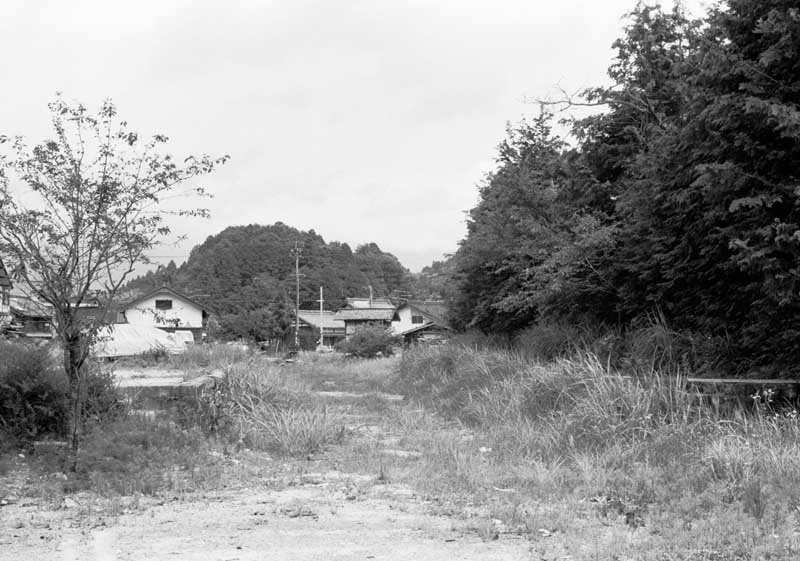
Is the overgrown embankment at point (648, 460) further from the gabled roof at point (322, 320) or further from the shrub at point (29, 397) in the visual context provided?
the gabled roof at point (322, 320)

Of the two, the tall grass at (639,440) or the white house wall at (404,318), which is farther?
the white house wall at (404,318)

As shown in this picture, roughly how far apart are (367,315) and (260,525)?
238 ft

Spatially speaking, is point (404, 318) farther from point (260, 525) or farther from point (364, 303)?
point (260, 525)

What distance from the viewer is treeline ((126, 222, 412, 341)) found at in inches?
2881

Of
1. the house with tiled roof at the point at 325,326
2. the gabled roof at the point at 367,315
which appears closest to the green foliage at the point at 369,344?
the gabled roof at the point at 367,315

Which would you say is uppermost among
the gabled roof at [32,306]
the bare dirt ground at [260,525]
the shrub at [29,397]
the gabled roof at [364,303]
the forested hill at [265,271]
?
the forested hill at [265,271]

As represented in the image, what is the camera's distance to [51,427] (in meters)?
10.1

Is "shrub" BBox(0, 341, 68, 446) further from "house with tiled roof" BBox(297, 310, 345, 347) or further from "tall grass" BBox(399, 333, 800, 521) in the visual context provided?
"house with tiled roof" BBox(297, 310, 345, 347)

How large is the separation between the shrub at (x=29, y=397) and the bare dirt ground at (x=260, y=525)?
1396 millimetres

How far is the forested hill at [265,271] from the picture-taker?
8406 centimetres

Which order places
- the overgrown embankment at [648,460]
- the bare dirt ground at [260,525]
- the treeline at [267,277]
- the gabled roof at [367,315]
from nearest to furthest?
1. the bare dirt ground at [260,525]
2. the overgrown embankment at [648,460]
3. the treeline at [267,277]
4. the gabled roof at [367,315]

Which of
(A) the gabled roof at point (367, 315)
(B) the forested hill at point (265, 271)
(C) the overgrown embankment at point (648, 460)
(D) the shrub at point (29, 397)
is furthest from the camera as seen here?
(B) the forested hill at point (265, 271)

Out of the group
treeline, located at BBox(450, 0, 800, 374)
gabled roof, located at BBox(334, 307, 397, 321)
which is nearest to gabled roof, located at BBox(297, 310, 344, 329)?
gabled roof, located at BBox(334, 307, 397, 321)

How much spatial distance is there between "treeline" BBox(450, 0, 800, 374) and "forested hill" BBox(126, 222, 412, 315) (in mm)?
60562
